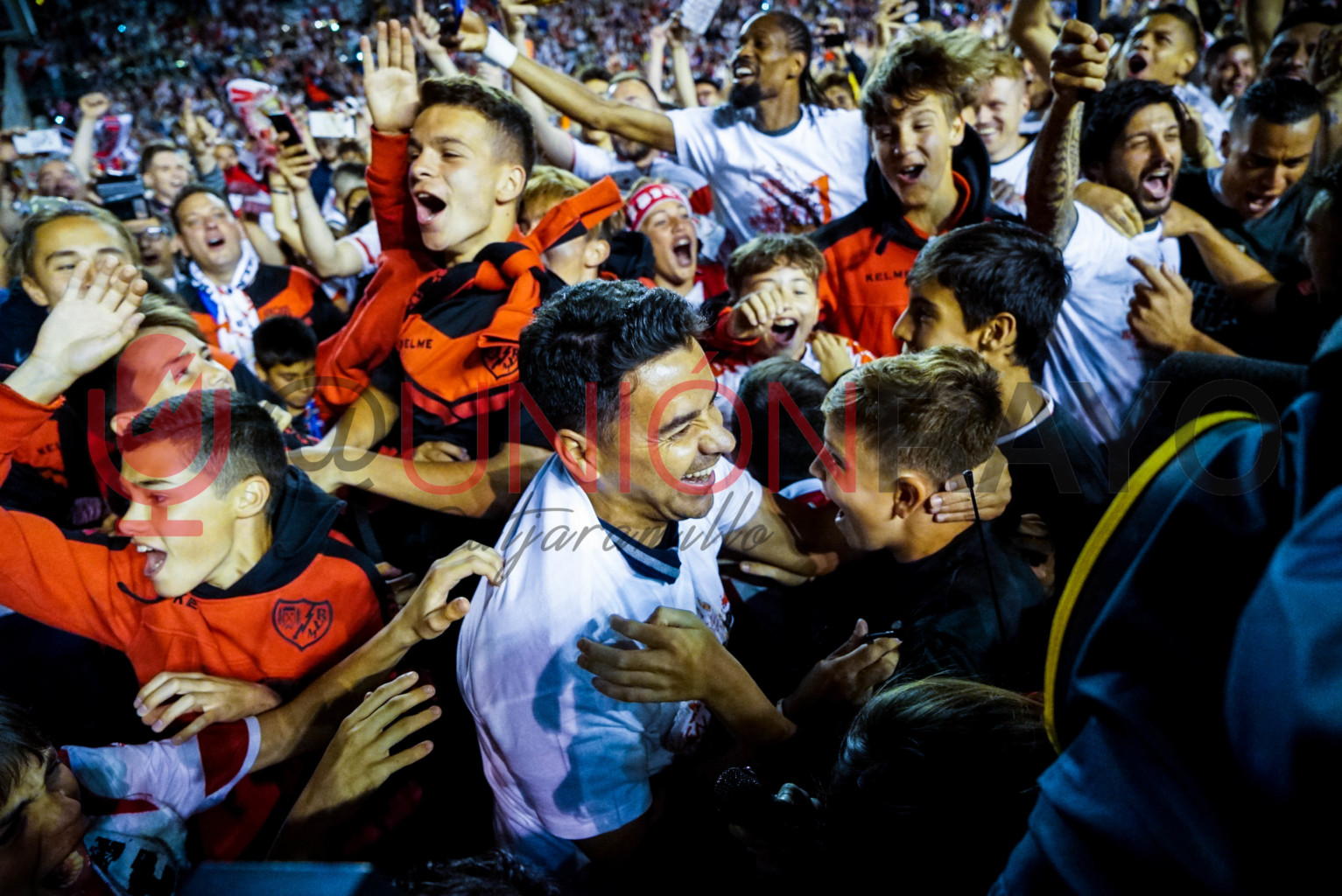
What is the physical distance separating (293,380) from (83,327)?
219 centimetres

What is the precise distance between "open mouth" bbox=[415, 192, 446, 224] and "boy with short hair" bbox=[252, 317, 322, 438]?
1.86 metres

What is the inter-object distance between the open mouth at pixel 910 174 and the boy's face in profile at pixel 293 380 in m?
3.11

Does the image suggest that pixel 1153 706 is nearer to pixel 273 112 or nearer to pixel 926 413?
pixel 926 413

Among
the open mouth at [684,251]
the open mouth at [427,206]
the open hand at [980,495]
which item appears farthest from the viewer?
the open mouth at [684,251]

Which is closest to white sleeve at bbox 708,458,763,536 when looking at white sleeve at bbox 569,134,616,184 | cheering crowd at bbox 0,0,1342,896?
cheering crowd at bbox 0,0,1342,896

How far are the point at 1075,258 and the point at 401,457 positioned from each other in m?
2.67

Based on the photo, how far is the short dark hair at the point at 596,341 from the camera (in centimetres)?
183

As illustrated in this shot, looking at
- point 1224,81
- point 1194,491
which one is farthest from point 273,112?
point 1224,81

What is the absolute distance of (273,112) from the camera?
12.9ft

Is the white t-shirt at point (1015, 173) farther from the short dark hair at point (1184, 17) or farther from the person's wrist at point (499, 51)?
the person's wrist at point (499, 51)

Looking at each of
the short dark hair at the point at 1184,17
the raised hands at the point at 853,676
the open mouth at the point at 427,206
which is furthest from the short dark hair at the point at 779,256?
the short dark hair at the point at 1184,17

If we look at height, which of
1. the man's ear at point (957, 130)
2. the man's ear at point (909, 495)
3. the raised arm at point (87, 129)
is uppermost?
the raised arm at point (87, 129)

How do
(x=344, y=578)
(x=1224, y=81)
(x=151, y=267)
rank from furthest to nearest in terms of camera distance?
(x=1224, y=81) → (x=151, y=267) → (x=344, y=578)

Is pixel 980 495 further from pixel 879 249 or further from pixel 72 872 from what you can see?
pixel 72 872
